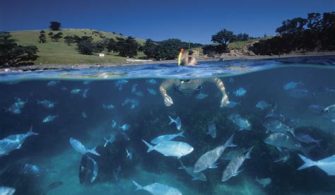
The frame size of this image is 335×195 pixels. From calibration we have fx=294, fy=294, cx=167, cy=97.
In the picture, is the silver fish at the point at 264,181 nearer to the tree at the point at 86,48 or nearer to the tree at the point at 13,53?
the tree at the point at 13,53

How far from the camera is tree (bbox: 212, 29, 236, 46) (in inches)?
1468

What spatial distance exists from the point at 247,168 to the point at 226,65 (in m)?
13.0

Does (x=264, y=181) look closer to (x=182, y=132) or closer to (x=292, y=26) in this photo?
(x=182, y=132)

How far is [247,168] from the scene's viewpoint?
1293 centimetres

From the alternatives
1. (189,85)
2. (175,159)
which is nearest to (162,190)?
(175,159)

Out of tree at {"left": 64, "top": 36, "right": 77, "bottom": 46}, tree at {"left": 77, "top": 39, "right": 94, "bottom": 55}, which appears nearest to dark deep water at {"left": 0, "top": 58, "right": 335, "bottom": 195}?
tree at {"left": 77, "top": 39, "right": 94, "bottom": 55}

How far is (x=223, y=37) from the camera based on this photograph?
122 feet

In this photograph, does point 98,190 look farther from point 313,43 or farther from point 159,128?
point 313,43

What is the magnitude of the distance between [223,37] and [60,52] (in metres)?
22.6

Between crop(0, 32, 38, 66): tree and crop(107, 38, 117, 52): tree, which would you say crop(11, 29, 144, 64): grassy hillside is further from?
crop(107, 38, 117, 52): tree

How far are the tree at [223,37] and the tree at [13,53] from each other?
2171 centimetres

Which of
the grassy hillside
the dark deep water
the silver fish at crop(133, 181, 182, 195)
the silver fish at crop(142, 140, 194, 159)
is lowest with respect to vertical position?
the dark deep water

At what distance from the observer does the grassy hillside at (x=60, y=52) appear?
98.1 feet

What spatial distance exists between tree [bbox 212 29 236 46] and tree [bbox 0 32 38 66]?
21.7m
